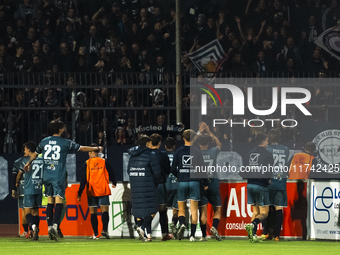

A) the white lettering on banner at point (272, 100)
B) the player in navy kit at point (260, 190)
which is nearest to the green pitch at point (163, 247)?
the player in navy kit at point (260, 190)

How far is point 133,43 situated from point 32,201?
5558 mm

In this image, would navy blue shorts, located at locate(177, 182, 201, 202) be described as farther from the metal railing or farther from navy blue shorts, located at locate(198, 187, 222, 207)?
the metal railing

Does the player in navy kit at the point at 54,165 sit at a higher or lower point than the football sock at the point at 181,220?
higher

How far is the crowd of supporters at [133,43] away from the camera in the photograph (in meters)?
12.6

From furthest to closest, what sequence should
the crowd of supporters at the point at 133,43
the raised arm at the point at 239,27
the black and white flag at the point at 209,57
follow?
1. the raised arm at the point at 239,27
2. the black and white flag at the point at 209,57
3. the crowd of supporters at the point at 133,43

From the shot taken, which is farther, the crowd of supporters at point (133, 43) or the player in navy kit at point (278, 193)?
the crowd of supporters at point (133, 43)

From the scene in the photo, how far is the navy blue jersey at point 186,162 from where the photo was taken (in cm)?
957

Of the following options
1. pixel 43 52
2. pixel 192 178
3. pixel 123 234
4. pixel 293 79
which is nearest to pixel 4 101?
pixel 43 52

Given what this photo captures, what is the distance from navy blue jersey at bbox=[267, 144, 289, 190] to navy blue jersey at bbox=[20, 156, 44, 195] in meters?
3.77

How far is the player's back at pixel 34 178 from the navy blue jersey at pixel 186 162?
2.27 meters

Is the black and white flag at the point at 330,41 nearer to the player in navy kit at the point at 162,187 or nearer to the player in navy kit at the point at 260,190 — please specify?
the player in navy kit at the point at 260,190

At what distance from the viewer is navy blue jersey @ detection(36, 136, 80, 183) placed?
32.0ft

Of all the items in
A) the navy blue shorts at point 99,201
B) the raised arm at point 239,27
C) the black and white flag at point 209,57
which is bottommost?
the navy blue shorts at point 99,201

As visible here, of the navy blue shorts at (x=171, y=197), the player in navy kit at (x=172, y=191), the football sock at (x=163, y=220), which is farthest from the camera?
the navy blue shorts at (x=171, y=197)
